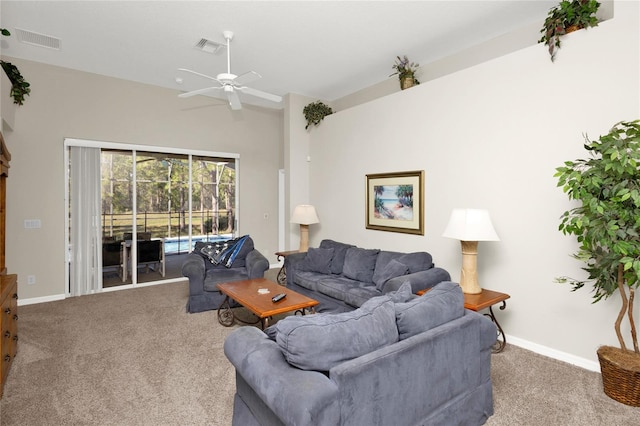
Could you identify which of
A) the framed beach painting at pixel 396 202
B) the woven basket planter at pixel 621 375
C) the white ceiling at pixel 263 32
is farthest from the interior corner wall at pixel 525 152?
the white ceiling at pixel 263 32

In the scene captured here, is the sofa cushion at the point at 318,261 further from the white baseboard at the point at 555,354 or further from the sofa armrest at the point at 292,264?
the white baseboard at the point at 555,354

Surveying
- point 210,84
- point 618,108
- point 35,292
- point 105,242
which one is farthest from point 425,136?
point 35,292

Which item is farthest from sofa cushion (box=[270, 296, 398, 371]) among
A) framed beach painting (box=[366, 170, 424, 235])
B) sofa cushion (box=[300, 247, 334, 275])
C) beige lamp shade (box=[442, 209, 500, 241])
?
sofa cushion (box=[300, 247, 334, 275])

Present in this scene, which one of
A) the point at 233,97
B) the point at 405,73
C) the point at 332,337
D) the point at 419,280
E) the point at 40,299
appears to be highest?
the point at 405,73

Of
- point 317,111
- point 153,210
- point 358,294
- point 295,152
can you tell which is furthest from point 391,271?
point 153,210

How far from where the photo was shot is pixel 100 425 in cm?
220

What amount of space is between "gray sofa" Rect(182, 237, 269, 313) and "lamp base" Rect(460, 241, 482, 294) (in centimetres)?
257

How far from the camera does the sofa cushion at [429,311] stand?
6.20 ft

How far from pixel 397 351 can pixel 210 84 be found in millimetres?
5354

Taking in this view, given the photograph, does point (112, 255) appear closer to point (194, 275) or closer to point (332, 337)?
point (194, 275)

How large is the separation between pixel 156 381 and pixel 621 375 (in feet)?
11.3

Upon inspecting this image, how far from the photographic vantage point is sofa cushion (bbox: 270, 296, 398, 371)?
→ 5.18 feet

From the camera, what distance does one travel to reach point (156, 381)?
2732 mm

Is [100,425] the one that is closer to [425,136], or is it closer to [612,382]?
[612,382]
